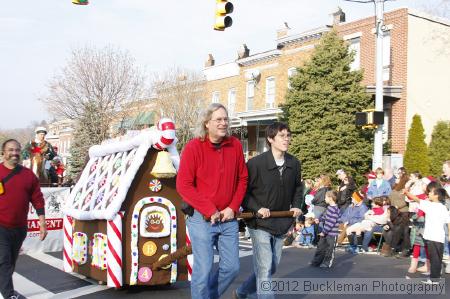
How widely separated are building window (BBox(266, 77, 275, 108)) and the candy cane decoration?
865 inches

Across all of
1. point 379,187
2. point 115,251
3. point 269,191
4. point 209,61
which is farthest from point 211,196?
point 209,61

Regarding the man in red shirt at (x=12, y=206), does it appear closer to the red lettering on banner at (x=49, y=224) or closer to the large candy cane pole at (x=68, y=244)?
the large candy cane pole at (x=68, y=244)

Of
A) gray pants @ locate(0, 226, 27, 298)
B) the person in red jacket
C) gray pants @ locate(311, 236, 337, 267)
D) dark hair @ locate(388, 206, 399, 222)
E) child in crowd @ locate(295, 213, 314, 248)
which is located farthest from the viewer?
child in crowd @ locate(295, 213, 314, 248)

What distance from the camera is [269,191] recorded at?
5.70 m

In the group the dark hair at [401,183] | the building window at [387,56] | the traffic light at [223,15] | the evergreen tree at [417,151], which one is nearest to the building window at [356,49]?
the building window at [387,56]

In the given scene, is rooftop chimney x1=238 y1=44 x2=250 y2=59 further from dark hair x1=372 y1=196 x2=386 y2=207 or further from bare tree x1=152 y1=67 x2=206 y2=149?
dark hair x1=372 y1=196 x2=386 y2=207

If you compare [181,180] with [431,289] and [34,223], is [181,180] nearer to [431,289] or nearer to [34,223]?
[431,289]

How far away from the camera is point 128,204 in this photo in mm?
7184

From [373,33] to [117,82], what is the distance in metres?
15.1

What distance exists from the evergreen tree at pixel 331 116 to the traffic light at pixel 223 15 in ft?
29.7

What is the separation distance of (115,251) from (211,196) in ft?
7.50

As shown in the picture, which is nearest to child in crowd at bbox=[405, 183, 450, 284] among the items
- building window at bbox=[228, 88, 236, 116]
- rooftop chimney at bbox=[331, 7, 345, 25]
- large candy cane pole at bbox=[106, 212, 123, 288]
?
large candy cane pole at bbox=[106, 212, 123, 288]

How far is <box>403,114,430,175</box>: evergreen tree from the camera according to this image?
806 inches

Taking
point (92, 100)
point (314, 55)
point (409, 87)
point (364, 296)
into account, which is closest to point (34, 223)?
point (364, 296)
